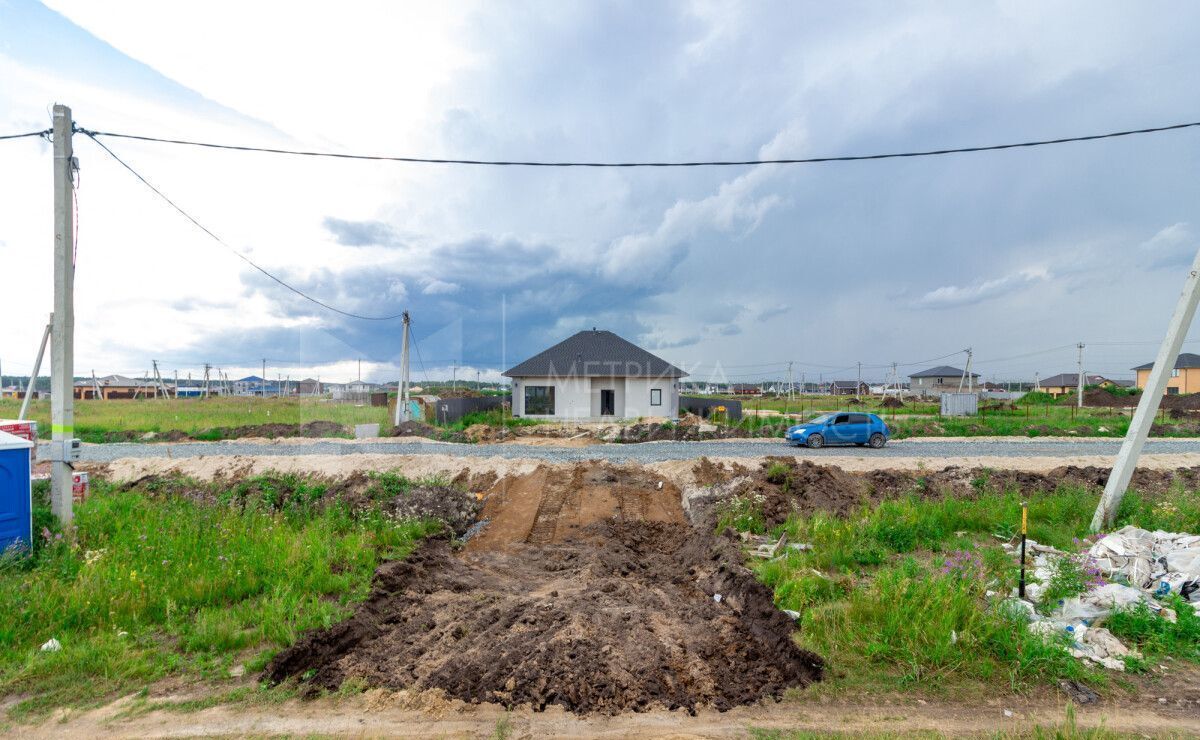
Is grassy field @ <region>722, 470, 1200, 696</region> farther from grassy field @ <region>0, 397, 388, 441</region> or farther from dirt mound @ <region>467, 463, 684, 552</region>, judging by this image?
grassy field @ <region>0, 397, 388, 441</region>

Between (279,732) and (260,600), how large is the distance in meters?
2.70

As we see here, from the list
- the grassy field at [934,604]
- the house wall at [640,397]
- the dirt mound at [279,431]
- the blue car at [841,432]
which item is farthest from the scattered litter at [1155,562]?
the dirt mound at [279,431]

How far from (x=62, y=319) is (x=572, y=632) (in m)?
8.63

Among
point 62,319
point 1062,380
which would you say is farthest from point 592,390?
point 1062,380

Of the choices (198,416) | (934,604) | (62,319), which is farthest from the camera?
(198,416)

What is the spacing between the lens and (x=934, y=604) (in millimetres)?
5188

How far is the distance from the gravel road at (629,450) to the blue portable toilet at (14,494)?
897cm

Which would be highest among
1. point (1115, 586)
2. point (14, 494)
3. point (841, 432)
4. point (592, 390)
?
point (592, 390)

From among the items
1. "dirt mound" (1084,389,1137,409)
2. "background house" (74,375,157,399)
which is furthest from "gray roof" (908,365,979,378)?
"background house" (74,375,157,399)

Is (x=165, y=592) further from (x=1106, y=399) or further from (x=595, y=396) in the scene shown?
(x=1106, y=399)

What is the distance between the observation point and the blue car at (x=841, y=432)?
20594 millimetres

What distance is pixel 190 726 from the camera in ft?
13.0

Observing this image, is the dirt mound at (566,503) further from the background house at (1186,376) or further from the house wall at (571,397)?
the background house at (1186,376)

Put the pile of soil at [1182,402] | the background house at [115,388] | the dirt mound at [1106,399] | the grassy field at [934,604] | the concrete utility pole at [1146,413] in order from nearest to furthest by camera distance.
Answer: the grassy field at [934,604]
the concrete utility pole at [1146,413]
the pile of soil at [1182,402]
the dirt mound at [1106,399]
the background house at [115,388]
